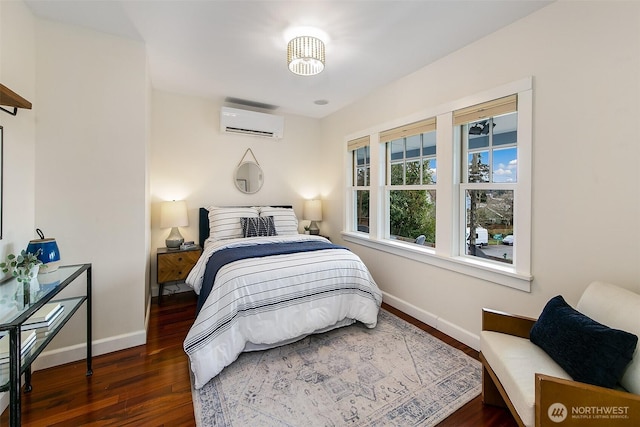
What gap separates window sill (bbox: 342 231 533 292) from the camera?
206 cm

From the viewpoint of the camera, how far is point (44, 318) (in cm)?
165

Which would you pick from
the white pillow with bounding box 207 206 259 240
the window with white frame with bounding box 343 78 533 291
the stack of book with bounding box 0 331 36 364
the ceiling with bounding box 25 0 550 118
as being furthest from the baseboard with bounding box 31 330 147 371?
the window with white frame with bounding box 343 78 533 291

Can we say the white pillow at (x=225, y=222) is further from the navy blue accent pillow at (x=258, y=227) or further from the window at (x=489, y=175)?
the window at (x=489, y=175)

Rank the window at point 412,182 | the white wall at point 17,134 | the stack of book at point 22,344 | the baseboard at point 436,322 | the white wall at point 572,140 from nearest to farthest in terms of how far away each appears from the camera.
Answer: the stack of book at point 22,344 < the white wall at point 572,140 < the white wall at point 17,134 < the baseboard at point 436,322 < the window at point 412,182

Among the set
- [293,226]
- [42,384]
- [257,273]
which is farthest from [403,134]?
[42,384]

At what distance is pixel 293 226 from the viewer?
12.6 feet

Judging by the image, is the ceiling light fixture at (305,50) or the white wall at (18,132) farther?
the ceiling light fixture at (305,50)

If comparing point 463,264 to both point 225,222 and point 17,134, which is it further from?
point 17,134

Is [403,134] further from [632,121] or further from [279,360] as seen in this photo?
[279,360]

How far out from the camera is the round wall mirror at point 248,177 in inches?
160

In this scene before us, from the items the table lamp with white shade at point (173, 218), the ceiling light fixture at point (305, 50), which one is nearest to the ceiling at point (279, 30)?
the ceiling light fixture at point (305, 50)

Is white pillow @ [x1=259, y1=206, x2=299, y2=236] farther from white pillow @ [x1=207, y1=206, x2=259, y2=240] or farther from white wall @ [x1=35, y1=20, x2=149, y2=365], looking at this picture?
white wall @ [x1=35, y1=20, x2=149, y2=365]

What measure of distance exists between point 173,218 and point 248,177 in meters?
1.21

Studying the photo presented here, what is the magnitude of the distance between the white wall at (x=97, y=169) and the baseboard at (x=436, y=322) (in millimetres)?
2524
